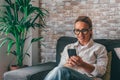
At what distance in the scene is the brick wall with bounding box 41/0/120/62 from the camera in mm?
3094

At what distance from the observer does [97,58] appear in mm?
2547

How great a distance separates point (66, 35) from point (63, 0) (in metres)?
0.43

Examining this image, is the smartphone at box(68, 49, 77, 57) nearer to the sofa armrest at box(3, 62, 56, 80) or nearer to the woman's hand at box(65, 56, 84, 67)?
the woman's hand at box(65, 56, 84, 67)

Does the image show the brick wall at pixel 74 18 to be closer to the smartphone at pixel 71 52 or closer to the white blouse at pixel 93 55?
the white blouse at pixel 93 55

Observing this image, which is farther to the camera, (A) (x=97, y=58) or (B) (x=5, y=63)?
(B) (x=5, y=63)

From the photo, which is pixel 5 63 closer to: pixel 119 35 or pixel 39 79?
pixel 39 79

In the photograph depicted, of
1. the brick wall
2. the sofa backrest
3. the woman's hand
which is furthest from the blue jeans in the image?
the brick wall

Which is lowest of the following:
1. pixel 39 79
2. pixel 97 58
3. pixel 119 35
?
pixel 39 79

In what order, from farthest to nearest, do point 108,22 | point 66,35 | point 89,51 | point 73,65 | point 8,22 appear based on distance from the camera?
point 66,35
point 108,22
point 8,22
point 89,51
point 73,65

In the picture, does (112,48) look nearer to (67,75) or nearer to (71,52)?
(71,52)

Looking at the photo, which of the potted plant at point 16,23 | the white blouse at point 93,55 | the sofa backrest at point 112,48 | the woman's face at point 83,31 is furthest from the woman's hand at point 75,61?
the potted plant at point 16,23

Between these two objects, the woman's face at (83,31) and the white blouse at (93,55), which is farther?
the woman's face at (83,31)

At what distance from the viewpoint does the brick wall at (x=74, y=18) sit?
10.2 ft

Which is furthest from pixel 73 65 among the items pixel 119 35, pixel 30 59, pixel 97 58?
pixel 30 59
